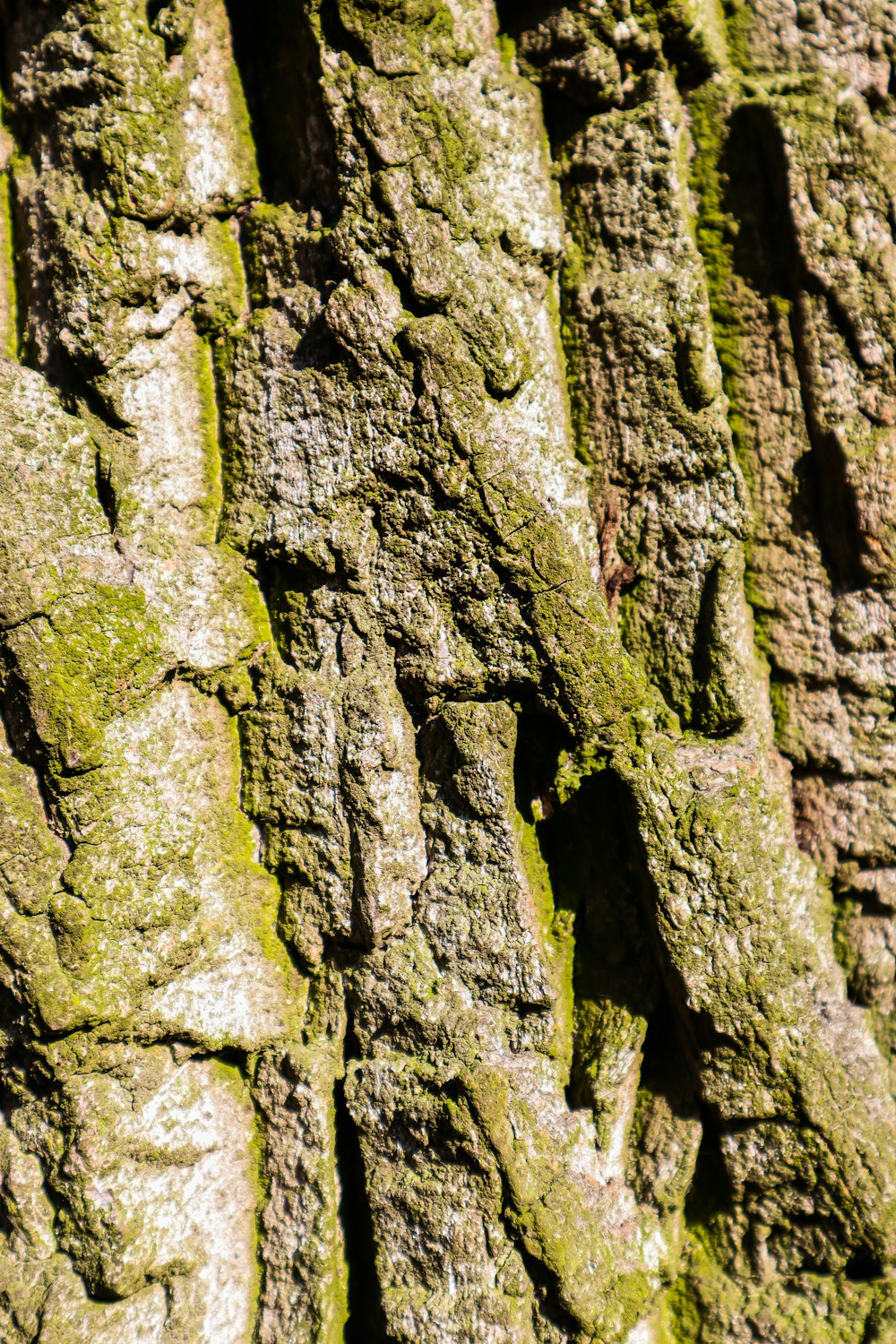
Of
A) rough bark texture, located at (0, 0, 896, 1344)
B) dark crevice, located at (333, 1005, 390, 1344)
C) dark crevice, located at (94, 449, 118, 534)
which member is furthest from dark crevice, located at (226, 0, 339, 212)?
dark crevice, located at (333, 1005, 390, 1344)

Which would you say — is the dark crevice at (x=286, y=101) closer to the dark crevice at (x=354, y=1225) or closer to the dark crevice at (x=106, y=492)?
the dark crevice at (x=106, y=492)

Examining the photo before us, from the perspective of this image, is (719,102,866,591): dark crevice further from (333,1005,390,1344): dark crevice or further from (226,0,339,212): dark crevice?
(333,1005,390,1344): dark crevice

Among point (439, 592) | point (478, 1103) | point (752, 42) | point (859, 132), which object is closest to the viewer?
point (478, 1103)

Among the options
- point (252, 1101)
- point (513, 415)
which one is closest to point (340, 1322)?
point (252, 1101)

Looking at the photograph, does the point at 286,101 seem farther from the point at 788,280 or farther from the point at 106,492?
the point at 788,280

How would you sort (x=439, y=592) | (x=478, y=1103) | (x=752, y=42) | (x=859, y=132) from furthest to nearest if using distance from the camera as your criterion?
(x=752, y=42) → (x=859, y=132) → (x=439, y=592) → (x=478, y=1103)

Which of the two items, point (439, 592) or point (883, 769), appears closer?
point (439, 592)

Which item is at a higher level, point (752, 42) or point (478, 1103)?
point (752, 42)

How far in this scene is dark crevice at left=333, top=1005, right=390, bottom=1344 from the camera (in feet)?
5.92

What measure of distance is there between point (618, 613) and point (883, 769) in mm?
695

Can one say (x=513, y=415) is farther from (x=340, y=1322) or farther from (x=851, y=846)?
(x=340, y=1322)

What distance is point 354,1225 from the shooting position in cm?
184

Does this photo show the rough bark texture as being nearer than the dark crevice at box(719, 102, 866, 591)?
Yes

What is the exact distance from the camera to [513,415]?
1.89 metres
